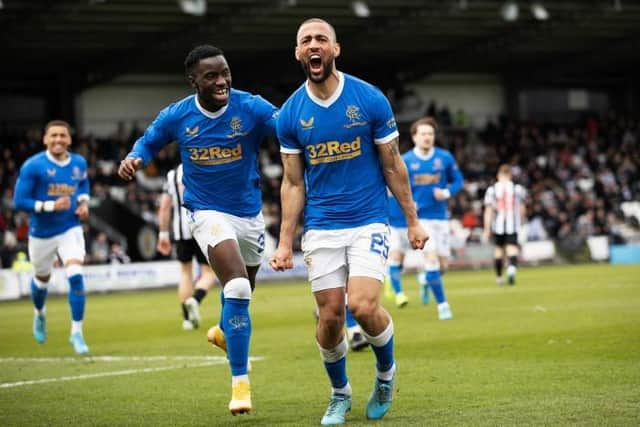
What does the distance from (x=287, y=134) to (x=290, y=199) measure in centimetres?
42

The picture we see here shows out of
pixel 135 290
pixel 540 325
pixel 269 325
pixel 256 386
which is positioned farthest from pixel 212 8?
pixel 256 386

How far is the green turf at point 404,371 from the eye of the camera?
829 cm

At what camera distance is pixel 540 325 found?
14828mm

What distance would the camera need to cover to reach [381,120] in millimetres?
8031

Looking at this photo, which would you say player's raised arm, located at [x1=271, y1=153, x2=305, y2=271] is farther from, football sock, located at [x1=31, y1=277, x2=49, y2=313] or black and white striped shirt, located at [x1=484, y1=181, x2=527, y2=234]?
black and white striped shirt, located at [x1=484, y1=181, x2=527, y2=234]

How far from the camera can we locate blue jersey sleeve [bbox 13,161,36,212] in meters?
14.2

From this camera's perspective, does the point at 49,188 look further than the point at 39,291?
No

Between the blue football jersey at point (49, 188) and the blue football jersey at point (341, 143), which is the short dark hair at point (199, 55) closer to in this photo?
the blue football jersey at point (341, 143)

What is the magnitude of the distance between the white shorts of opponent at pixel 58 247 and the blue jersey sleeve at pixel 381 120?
7081 mm

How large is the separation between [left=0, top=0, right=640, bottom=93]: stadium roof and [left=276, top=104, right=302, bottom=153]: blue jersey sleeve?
26768 mm

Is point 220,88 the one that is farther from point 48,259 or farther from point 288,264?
point 48,259

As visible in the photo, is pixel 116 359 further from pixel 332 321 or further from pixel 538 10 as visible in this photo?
pixel 538 10

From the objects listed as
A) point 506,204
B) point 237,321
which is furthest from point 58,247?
point 506,204

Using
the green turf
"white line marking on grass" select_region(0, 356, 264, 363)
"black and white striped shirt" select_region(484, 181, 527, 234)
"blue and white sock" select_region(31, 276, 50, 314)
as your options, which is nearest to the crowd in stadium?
"black and white striped shirt" select_region(484, 181, 527, 234)
